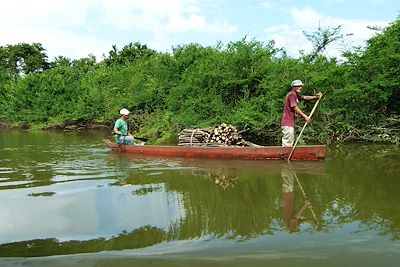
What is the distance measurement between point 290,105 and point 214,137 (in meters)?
2.70

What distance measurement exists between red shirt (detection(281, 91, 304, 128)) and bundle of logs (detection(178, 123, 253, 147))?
5.99ft

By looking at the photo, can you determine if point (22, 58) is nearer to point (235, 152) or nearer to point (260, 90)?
point (260, 90)

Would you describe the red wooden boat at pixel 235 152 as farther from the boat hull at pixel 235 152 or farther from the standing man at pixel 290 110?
the standing man at pixel 290 110

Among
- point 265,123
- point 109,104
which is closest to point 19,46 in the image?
point 109,104

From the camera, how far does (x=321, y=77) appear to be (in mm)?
14297

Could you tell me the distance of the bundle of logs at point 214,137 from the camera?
1223 centimetres

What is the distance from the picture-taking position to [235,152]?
432 inches

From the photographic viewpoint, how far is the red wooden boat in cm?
1024

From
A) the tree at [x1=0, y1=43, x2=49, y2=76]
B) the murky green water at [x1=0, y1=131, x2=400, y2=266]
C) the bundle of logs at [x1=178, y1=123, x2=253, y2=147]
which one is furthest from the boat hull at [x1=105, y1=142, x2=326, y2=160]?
the tree at [x1=0, y1=43, x2=49, y2=76]

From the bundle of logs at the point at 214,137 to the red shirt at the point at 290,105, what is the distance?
1.83 meters

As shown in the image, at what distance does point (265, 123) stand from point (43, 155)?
7.05 metres

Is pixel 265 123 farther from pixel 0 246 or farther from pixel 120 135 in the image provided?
pixel 0 246

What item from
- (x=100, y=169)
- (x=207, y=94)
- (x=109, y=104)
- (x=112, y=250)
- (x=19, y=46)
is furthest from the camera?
(x=19, y=46)

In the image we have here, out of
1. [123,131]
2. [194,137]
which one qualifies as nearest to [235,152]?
[194,137]
